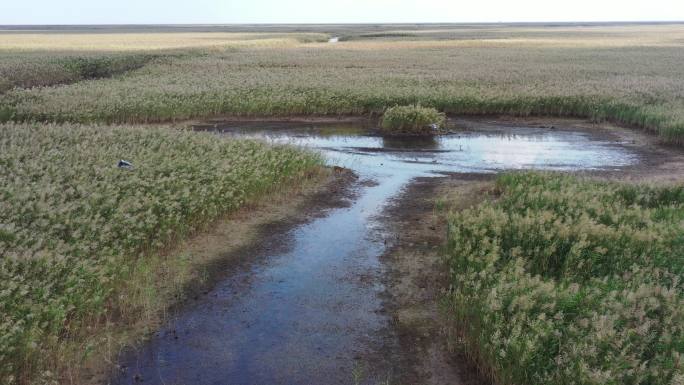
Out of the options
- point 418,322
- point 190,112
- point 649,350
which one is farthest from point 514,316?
point 190,112

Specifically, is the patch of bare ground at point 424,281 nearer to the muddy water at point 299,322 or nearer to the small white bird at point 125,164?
the muddy water at point 299,322

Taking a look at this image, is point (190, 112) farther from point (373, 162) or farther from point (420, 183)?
point (420, 183)

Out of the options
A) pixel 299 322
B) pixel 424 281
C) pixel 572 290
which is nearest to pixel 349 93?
pixel 424 281

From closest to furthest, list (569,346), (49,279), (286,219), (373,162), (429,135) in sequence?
1. (569,346)
2. (49,279)
3. (286,219)
4. (373,162)
5. (429,135)

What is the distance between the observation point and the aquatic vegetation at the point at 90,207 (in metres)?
6.82

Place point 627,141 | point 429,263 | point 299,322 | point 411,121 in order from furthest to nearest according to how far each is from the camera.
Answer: point 411,121 < point 627,141 < point 429,263 < point 299,322

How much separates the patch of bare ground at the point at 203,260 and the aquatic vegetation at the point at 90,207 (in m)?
0.25

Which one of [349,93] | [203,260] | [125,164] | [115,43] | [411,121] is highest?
[115,43]

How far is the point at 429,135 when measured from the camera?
23.5 m

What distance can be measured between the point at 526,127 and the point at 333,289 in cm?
1841

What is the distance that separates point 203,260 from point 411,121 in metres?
14.3

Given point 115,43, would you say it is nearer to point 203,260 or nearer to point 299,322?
point 203,260

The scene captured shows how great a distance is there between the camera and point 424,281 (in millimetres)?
9586

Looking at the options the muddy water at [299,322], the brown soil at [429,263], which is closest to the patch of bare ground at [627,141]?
the brown soil at [429,263]
